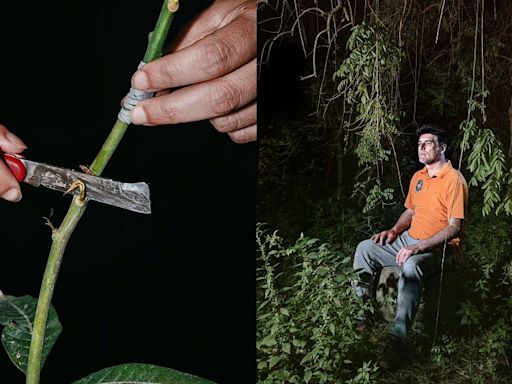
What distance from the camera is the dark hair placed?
2.79m

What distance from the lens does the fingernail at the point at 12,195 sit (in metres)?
1.96

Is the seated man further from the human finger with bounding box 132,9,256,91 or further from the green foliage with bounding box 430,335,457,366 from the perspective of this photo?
the human finger with bounding box 132,9,256,91

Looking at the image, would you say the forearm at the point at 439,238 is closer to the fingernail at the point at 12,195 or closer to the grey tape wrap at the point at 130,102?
the grey tape wrap at the point at 130,102

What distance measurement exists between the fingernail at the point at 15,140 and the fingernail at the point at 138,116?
0.27 meters

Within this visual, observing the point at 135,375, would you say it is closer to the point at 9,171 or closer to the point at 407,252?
the point at 9,171

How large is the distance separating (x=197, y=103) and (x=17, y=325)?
696 millimetres

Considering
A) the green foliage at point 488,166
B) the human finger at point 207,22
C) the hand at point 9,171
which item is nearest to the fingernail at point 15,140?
the hand at point 9,171

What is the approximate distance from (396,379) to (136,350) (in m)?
1.00

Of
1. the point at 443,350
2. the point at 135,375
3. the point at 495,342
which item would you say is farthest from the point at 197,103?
the point at 495,342

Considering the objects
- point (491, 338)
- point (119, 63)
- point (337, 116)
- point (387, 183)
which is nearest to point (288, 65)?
point (337, 116)

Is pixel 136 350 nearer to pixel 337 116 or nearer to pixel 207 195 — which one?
pixel 207 195

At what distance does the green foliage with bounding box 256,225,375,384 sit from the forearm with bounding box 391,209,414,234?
182mm

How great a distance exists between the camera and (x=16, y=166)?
6.42ft

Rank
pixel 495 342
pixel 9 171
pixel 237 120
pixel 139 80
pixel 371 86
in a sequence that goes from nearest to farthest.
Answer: pixel 9 171
pixel 139 80
pixel 237 120
pixel 371 86
pixel 495 342
